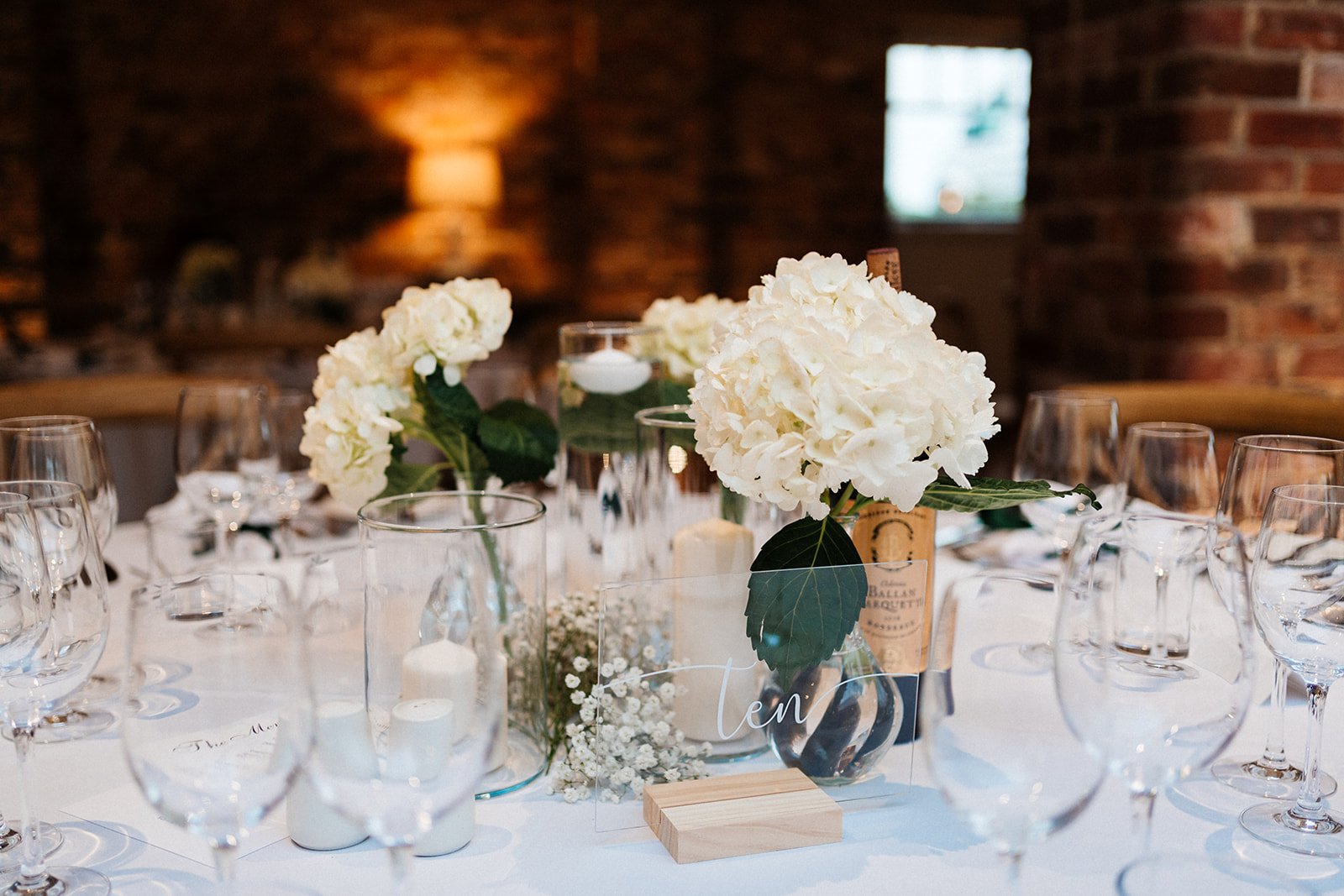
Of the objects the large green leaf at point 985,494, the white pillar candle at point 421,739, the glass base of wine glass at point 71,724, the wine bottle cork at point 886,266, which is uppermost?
the wine bottle cork at point 886,266

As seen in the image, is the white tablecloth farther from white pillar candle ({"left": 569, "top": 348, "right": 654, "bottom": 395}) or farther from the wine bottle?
white pillar candle ({"left": 569, "top": 348, "right": 654, "bottom": 395})

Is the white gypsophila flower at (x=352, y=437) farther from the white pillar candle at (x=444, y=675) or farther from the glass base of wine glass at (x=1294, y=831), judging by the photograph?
the glass base of wine glass at (x=1294, y=831)

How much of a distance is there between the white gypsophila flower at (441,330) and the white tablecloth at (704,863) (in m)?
0.39

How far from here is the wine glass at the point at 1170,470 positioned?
124 cm

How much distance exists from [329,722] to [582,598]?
→ 405 mm

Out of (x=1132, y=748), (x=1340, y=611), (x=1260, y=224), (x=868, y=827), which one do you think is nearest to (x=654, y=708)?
(x=868, y=827)

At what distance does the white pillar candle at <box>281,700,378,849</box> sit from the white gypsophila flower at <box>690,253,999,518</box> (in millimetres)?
281

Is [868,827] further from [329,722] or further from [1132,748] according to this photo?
[329,722]

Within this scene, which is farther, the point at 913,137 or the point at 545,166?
the point at 913,137

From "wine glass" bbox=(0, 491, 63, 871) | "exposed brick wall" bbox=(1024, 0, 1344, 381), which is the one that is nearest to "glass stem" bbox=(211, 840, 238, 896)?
"wine glass" bbox=(0, 491, 63, 871)

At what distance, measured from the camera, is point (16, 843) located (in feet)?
2.53

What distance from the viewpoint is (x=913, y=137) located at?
23.8 feet

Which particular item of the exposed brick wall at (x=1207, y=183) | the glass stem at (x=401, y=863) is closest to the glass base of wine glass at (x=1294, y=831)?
the glass stem at (x=401, y=863)

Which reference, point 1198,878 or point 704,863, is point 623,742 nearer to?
point 704,863
